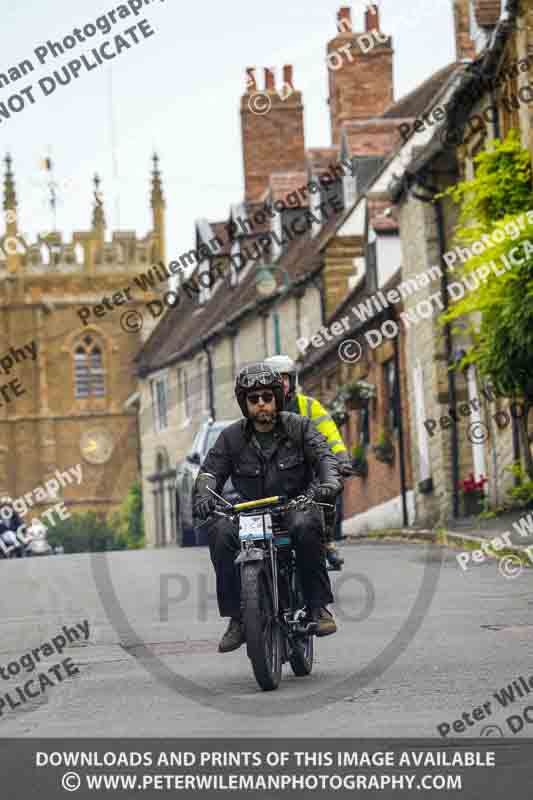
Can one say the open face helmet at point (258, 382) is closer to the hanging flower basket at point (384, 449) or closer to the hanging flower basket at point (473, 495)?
the hanging flower basket at point (473, 495)

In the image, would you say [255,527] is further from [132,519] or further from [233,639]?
[132,519]

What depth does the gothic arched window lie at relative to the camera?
306 ft

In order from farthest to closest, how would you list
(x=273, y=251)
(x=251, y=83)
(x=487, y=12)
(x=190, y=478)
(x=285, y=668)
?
(x=251, y=83)
(x=273, y=251)
(x=487, y=12)
(x=190, y=478)
(x=285, y=668)

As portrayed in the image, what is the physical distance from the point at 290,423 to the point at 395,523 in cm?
2540

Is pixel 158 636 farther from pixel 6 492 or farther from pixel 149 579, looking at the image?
pixel 6 492

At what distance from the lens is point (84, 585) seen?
18.2 metres

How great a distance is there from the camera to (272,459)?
9.47 meters

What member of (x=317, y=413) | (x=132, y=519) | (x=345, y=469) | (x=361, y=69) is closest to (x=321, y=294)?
(x=361, y=69)

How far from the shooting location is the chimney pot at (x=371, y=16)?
1836 inches

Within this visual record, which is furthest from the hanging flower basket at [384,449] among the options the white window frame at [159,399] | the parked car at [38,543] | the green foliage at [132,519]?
the green foliage at [132,519]

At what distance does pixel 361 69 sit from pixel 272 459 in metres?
38.3

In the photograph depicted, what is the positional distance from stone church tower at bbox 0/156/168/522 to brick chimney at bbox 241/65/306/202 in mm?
37423

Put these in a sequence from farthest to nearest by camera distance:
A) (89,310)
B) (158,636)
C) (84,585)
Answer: (89,310) < (84,585) < (158,636)

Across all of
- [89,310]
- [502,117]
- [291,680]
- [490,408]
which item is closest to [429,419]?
[490,408]
